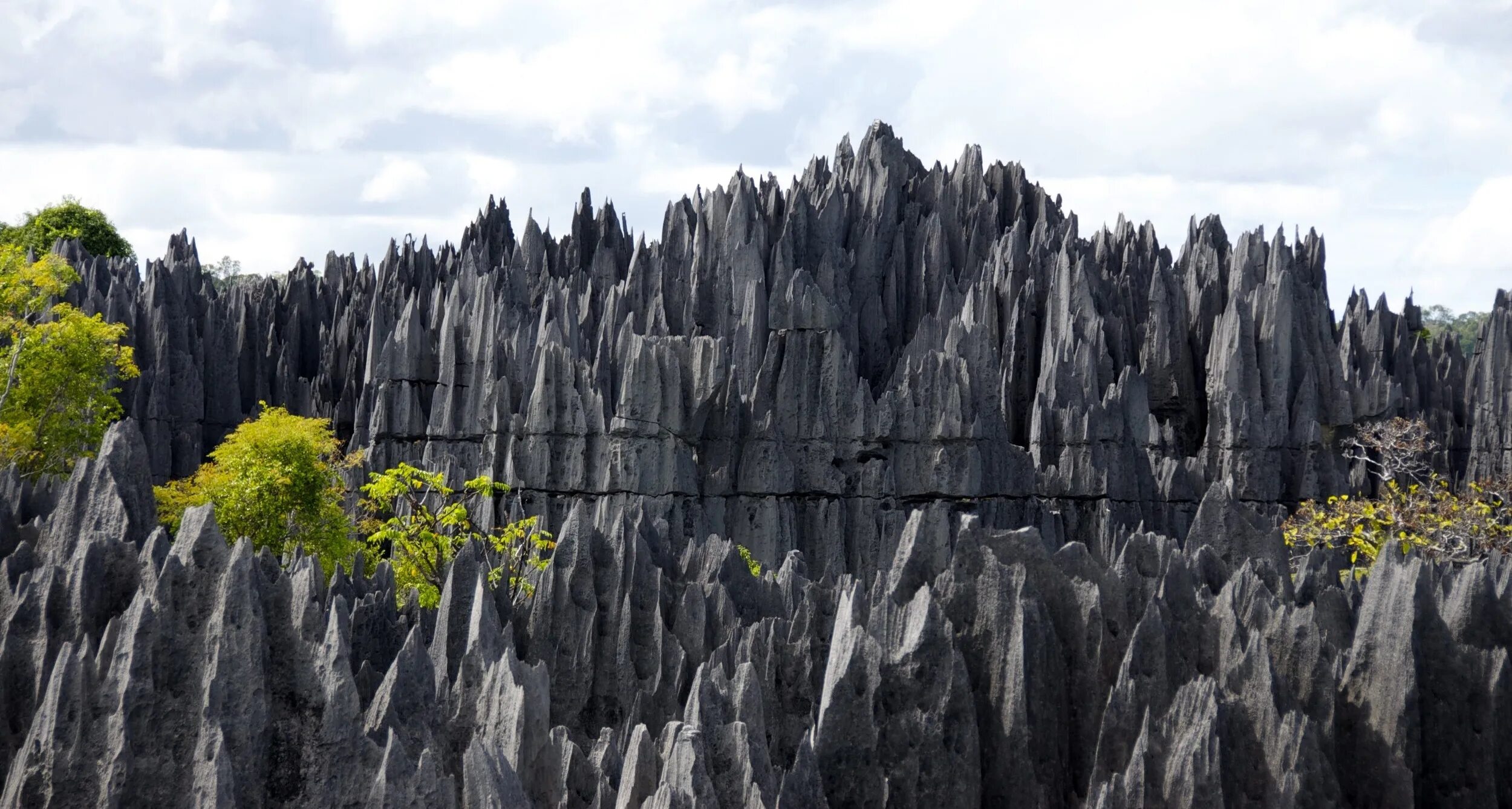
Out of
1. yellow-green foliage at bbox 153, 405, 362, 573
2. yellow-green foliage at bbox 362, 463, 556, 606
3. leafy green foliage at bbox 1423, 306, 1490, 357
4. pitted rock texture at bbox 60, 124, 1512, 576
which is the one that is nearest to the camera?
yellow-green foliage at bbox 362, 463, 556, 606

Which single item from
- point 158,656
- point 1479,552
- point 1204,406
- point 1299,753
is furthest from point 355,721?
point 1204,406

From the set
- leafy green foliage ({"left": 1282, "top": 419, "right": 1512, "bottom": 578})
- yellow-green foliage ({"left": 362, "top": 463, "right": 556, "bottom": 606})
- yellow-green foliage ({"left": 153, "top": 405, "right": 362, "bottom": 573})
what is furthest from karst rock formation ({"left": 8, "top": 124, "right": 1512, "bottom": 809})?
leafy green foliage ({"left": 1282, "top": 419, "right": 1512, "bottom": 578})

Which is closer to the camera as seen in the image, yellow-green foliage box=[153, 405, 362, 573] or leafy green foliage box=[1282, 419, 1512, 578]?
leafy green foliage box=[1282, 419, 1512, 578]

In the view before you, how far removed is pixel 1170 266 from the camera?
56.5 m

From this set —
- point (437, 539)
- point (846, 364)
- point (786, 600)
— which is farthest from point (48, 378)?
point (846, 364)

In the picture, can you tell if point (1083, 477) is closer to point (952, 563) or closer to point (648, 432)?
point (648, 432)

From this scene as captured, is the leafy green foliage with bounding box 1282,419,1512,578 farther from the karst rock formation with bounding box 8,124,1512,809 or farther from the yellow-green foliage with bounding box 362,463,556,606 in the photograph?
the yellow-green foliage with bounding box 362,463,556,606

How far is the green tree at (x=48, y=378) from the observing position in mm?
30172

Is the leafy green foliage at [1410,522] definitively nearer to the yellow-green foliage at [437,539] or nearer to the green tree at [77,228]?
the yellow-green foliage at [437,539]

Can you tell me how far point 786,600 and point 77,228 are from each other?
6164 cm

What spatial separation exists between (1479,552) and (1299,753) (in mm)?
19655

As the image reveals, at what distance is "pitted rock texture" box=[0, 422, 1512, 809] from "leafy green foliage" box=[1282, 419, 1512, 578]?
12.3 metres

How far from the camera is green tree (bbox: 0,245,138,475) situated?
30172mm

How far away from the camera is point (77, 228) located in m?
72.1
